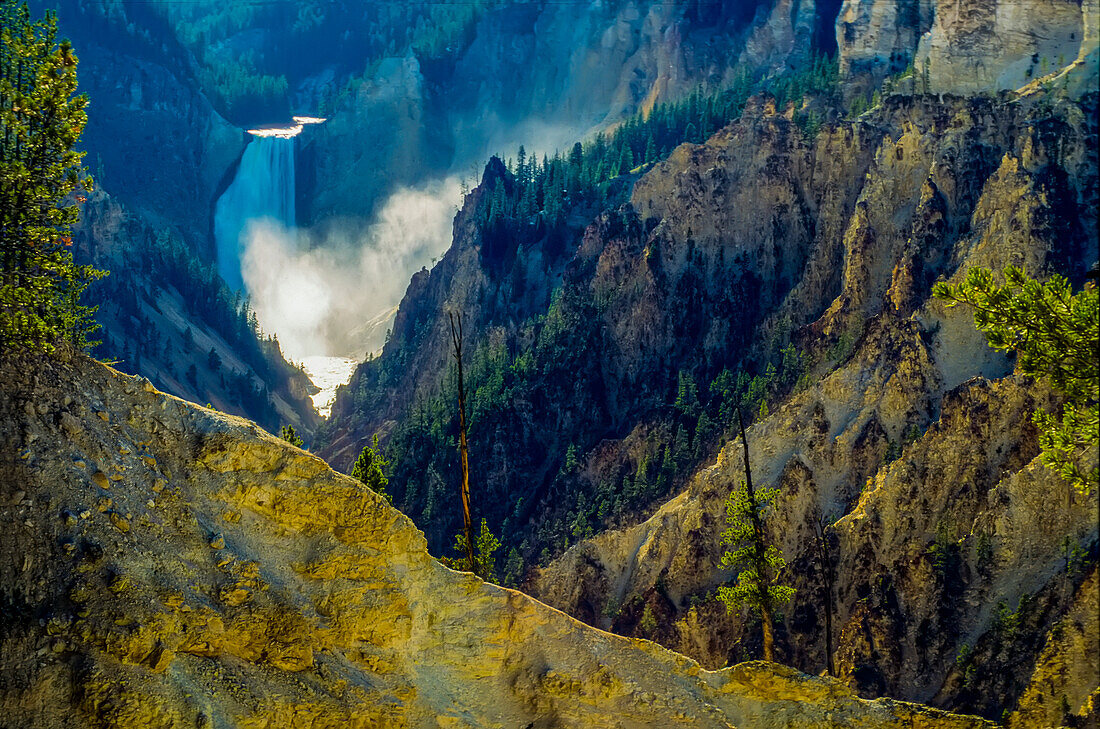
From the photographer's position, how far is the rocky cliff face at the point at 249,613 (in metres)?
19.9

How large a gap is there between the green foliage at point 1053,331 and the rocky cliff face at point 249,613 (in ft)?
30.2

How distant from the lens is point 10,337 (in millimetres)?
22469

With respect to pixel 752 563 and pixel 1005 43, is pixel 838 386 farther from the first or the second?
pixel 1005 43

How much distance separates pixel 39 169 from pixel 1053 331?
19.8m

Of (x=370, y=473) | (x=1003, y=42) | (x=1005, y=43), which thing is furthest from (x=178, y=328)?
(x=370, y=473)

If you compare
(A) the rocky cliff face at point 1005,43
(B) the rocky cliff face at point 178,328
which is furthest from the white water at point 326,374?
(A) the rocky cliff face at point 1005,43

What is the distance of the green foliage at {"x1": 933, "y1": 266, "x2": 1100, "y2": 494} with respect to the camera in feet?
63.9

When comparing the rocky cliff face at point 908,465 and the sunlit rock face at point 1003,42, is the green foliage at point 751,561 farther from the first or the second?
the sunlit rock face at point 1003,42

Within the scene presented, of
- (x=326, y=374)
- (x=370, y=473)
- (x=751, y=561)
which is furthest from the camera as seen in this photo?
(x=326, y=374)

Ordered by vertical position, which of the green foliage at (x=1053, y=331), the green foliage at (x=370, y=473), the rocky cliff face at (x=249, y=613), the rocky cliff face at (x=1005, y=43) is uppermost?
the rocky cliff face at (x=1005, y=43)

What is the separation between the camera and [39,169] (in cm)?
2466

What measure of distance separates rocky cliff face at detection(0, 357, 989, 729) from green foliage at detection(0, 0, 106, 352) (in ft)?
5.41

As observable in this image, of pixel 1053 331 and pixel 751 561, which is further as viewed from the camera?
pixel 751 561

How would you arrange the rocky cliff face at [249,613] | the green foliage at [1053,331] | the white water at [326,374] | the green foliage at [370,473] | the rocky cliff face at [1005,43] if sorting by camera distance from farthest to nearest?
the white water at [326,374], the rocky cliff face at [1005,43], the green foliage at [370,473], the rocky cliff face at [249,613], the green foliage at [1053,331]
